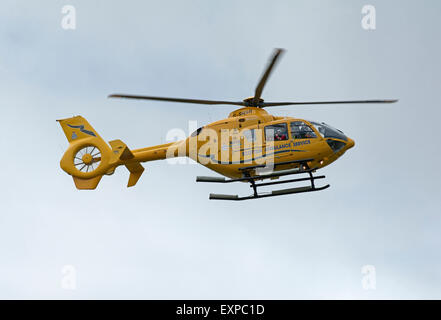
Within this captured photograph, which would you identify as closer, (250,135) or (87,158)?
(250,135)

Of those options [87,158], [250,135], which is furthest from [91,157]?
[250,135]

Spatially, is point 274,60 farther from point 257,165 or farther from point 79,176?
point 79,176

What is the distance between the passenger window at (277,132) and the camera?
16.1 meters

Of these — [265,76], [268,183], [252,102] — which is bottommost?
[268,183]

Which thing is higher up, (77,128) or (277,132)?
(77,128)

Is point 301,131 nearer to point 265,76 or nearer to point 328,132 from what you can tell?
point 328,132

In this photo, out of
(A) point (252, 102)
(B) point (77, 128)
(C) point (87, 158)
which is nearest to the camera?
(A) point (252, 102)

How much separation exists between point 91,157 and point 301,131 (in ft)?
24.2

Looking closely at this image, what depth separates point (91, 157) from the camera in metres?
18.5

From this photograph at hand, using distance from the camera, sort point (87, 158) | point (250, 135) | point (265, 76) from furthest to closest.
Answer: point (87, 158)
point (250, 135)
point (265, 76)

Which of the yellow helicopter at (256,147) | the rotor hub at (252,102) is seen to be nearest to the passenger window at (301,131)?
the yellow helicopter at (256,147)

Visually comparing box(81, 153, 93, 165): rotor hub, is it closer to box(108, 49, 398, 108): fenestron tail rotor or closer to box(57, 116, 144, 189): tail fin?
box(57, 116, 144, 189): tail fin

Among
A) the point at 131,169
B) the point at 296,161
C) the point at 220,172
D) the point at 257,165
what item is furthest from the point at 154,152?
the point at 296,161

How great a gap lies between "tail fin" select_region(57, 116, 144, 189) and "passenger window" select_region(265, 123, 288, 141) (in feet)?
15.4
